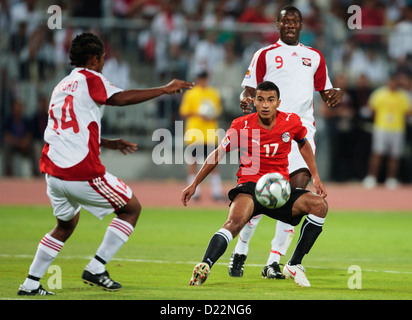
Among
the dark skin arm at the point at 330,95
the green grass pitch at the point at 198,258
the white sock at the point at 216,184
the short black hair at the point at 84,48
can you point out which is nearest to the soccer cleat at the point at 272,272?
the green grass pitch at the point at 198,258

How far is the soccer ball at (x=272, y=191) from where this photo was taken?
27.0 ft

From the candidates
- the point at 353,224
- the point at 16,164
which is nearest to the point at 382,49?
the point at 353,224

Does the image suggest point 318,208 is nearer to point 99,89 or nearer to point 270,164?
point 270,164

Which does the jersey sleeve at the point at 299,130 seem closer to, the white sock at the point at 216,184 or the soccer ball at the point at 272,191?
the soccer ball at the point at 272,191

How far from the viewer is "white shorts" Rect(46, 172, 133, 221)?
7551mm

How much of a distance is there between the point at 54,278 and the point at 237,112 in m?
13.4

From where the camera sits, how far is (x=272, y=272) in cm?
906

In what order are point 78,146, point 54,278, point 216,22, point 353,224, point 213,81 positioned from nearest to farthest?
point 78,146 < point 54,278 < point 353,224 < point 213,81 < point 216,22

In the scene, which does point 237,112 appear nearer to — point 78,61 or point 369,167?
point 369,167

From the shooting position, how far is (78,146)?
7566 millimetres

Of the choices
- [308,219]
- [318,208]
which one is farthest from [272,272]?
[318,208]

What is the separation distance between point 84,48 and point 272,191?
7.43ft

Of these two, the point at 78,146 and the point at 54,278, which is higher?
the point at 78,146

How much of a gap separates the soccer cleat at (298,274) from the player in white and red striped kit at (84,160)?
1.84 metres
